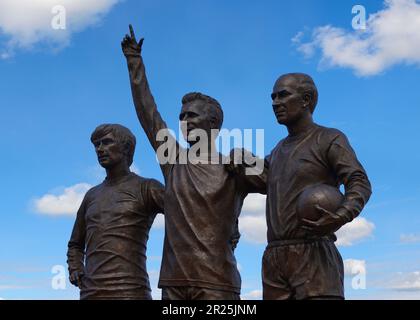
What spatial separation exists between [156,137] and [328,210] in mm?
2818

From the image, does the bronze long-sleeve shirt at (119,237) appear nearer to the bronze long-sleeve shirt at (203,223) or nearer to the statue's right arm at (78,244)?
the statue's right arm at (78,244)

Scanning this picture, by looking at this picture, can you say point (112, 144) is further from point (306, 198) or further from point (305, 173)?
Result: point (306, 198)

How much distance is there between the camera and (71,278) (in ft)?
31.7

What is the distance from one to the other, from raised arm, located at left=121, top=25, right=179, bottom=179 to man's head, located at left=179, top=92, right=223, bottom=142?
30 cm

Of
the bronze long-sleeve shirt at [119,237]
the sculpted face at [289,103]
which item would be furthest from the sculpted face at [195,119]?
the sculpted face at [289,103]

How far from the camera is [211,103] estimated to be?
891cm

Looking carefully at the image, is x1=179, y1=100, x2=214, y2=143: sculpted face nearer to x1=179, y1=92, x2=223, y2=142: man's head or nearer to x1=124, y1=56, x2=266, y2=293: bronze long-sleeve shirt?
x1=179, y1=92, x2=223, y2=142: man's head

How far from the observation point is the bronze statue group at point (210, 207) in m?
7.24

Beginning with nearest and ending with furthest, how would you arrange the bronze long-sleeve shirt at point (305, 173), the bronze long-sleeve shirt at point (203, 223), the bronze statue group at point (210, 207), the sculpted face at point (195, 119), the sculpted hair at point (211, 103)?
the bronze statue group at point (210, 207) < the bronze long-sleeve shirt at point (305, 173) < the bronze long-sleeve shirt at point (203, 223) < the sculpted face at point (195, 119) < the sculpted hair at point (211, 103)

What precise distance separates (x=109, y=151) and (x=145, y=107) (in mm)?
920

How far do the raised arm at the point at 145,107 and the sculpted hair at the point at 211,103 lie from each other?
1.40ft

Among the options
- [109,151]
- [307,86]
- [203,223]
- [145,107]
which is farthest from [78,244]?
[307,86]

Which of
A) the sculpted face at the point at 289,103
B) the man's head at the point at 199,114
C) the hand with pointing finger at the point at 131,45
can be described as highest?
the hand with pointing finger at the point at 131,45
